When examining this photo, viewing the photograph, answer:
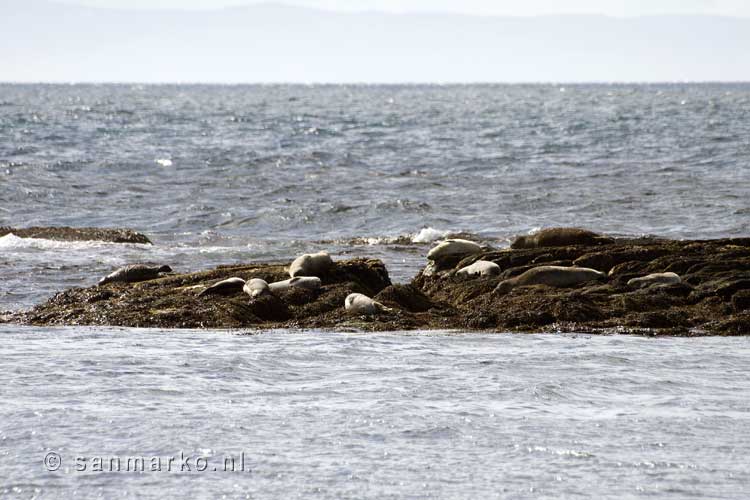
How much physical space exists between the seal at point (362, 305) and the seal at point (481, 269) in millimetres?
1553

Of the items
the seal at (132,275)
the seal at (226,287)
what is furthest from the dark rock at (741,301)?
the seal at (132,275)

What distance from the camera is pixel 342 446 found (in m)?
5.96

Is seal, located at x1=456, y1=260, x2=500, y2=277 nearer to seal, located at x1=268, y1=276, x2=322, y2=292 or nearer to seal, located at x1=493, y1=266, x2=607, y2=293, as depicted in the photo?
seal, located at x1=493, y1=266, x2=607, y2=293

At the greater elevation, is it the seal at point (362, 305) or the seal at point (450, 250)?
the seal at point (450, 250)

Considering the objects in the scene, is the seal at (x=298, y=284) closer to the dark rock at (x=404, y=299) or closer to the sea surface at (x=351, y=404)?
the dark rock at (x=404, y=299)

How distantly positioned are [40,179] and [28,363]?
64.9 ft

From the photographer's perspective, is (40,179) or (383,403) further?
(40,179)

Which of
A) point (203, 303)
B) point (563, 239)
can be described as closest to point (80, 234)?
point (203, 303)

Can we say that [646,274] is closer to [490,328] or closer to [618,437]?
[490,328]

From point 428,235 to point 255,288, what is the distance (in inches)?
305

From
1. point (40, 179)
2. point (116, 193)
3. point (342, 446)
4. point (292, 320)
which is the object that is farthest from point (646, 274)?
point (40, 179)

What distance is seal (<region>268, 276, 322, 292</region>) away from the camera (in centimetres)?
1069

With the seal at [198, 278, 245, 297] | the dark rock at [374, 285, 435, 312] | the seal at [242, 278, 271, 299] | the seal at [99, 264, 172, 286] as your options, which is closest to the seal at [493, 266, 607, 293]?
the dark rock at [374, 285, 435, 312]

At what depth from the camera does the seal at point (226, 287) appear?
10.7 metres
